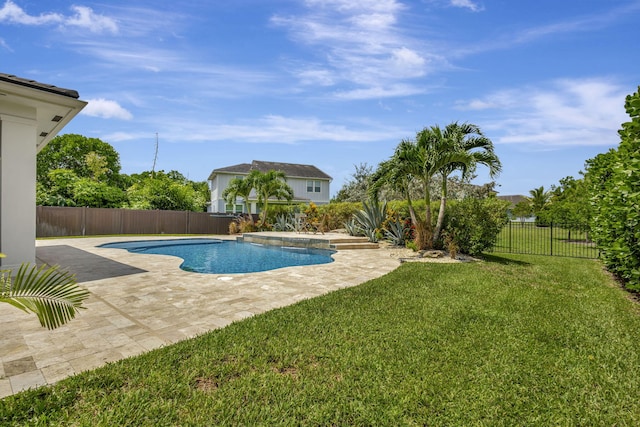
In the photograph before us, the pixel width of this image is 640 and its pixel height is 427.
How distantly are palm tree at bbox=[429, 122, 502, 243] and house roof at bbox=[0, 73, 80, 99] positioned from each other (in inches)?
383

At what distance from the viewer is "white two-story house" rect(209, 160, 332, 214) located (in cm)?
3325

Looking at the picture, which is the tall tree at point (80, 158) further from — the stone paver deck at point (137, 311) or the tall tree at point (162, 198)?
the stone paver deck at point (137, 311)

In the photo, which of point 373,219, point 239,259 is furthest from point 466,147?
point 239,259

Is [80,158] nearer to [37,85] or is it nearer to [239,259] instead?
[239,259]

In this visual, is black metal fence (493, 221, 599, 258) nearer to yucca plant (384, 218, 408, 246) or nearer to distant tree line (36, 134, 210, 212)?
yucca plant (384, 218, 408, 246)

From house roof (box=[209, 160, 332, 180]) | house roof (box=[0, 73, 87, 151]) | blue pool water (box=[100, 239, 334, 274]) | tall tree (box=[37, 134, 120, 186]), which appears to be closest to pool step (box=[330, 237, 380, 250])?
blue pool water (box=[100, 239, 334, 274])

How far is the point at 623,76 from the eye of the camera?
9211 mm

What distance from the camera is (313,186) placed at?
120 ft

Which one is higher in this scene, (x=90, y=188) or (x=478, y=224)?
(x=90, y=188)

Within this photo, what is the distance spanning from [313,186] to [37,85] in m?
31.1

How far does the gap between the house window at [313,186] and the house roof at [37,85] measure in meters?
30.1

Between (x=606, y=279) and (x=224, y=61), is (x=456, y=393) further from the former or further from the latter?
(x=224, y=61)

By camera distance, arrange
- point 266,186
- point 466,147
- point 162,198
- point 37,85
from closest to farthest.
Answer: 1. point 37,85
2. point 466,147
3. point 266,186
4. point 162,198

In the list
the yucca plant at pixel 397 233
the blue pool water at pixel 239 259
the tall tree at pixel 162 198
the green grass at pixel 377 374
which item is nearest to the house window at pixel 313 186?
the tall tree at pixel 162 198
